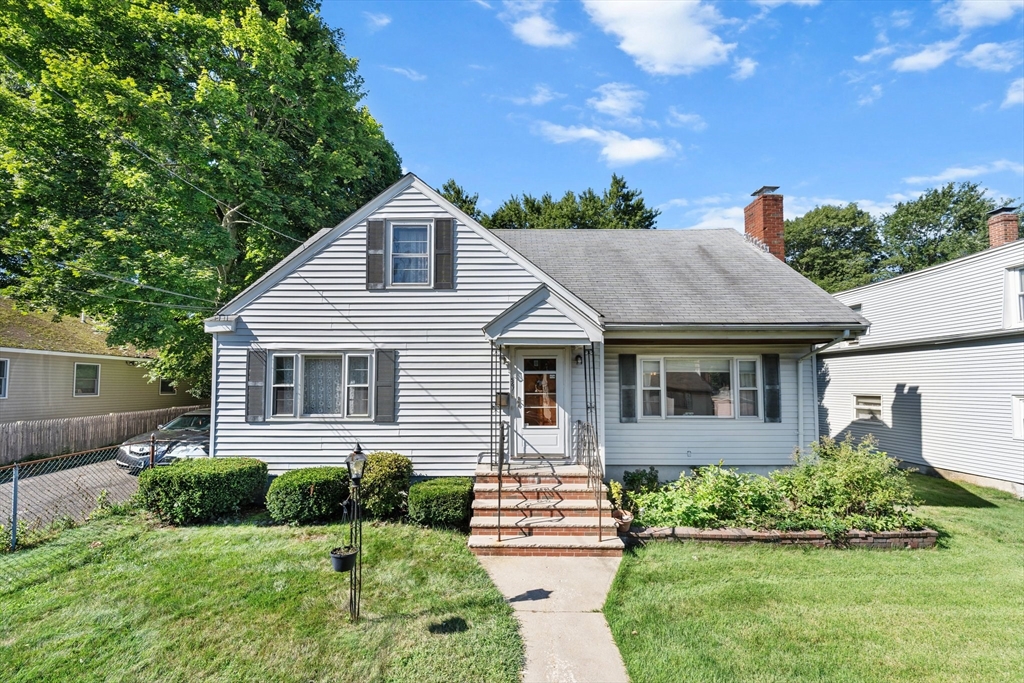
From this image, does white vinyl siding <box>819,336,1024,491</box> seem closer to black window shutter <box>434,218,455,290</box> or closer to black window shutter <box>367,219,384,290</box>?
black window shutter <box>434,218,455,290</box>

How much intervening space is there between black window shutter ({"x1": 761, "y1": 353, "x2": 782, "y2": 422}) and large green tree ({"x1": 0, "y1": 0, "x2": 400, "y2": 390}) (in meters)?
14.2

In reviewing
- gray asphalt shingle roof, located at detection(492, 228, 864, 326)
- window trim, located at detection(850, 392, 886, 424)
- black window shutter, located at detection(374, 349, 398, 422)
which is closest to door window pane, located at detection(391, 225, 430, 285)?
black window shutter, located at detection(374, 349, 398, 422)

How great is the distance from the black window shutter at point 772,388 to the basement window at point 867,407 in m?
7.75

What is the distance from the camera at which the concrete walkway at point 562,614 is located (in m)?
4.08

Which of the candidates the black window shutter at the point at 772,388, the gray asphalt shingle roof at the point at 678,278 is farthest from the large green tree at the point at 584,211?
the black window shutter at the point at 772,388

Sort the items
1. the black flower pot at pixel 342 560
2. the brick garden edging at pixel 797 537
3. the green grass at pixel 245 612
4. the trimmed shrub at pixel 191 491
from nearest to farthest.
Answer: the green grass at pixel 245 612
the black flower pot at pixel 342 560
the brick garden edging at pixel 797 537
the trimmed shrub at pixel 191 491

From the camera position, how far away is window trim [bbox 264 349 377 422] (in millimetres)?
8930

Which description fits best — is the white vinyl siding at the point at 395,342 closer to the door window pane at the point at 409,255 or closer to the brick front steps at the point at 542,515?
the door window pane at the point at 409,255

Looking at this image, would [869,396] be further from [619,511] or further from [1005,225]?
[619,511]

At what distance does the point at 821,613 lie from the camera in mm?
4945

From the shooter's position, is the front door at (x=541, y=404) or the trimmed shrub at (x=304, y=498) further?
the front door at (x=541, y=404)

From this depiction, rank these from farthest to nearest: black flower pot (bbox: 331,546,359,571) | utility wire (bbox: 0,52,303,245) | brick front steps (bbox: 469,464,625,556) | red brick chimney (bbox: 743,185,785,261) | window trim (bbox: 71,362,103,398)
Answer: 1. window trim (bbox: 71,362,103,398)
2. red brick chimney (bbox: 743,185,785,261)
3. utility wire (bbox: 0,52,303,245)
4. brick front steps (bbox: 469,464,625,556)
5. black flower pot (bbox: 331,546,359,571)

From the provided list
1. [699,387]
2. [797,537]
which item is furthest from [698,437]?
[797,537]

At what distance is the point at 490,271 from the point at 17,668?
7.86m
